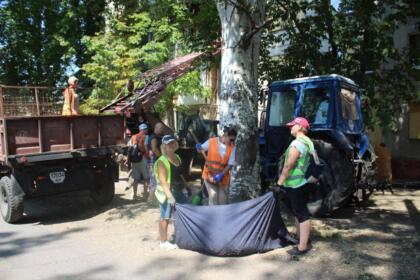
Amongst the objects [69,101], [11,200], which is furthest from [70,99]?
[11,200]

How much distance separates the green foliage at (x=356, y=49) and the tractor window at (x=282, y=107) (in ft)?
10.8

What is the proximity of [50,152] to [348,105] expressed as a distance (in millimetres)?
5310

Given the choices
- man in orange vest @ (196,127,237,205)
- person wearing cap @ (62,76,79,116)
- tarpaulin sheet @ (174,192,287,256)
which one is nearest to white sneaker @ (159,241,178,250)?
tarpaulin sheet @ (174,192,287,256)

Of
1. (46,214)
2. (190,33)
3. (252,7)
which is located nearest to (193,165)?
(190,33)

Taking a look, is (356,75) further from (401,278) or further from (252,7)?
(401,278)

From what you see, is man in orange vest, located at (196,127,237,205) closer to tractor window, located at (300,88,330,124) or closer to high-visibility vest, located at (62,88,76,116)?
tractor window, located at (300,88,330,124)

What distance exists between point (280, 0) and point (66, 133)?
6413mm

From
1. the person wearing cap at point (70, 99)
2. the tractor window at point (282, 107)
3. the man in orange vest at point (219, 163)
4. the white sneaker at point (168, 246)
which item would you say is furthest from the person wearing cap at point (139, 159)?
the white sneaker at point (168, 246)

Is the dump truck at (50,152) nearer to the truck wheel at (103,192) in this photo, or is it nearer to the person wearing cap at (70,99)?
the truck wheel at (103,192)

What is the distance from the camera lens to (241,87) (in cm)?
622

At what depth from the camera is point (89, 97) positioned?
1398cm

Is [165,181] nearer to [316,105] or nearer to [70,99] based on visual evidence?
[316,105]

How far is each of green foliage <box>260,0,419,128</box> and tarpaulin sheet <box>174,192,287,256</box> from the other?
19.6 feet

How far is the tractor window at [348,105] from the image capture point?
777 cm
